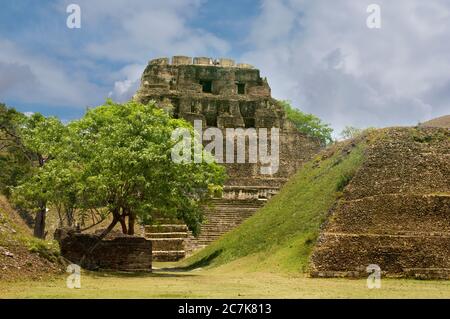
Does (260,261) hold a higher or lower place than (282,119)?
lower

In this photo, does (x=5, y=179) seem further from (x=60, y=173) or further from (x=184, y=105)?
(x=184, y=105)

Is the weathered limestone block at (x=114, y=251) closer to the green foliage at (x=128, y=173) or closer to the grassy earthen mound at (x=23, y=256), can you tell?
the green foliage at (x=128, y=173)

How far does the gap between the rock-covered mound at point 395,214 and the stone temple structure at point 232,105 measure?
13.7 meters

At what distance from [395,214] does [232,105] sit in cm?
2805

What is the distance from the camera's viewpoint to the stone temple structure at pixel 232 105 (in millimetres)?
41094

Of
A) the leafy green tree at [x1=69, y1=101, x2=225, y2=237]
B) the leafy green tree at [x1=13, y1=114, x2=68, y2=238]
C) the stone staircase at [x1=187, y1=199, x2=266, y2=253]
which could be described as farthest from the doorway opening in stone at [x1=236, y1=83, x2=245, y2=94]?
the leafy green tree at [x1=69, y1=101, x2=225, y2=237]

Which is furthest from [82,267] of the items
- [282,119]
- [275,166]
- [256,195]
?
[282,119]

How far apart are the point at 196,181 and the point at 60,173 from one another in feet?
17.4

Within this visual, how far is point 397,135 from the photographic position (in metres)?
26.8

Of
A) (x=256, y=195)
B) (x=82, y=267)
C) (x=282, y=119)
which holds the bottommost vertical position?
(x=82, y=267)

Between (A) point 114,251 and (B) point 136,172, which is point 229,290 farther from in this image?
(A) point 114,251

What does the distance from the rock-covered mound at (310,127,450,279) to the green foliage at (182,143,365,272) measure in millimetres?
758

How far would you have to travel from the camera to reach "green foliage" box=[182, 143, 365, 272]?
22672 mm

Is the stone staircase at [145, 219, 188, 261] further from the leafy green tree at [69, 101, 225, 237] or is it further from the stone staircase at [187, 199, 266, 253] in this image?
the leafy green tree at [69, 101, 225, 237]
